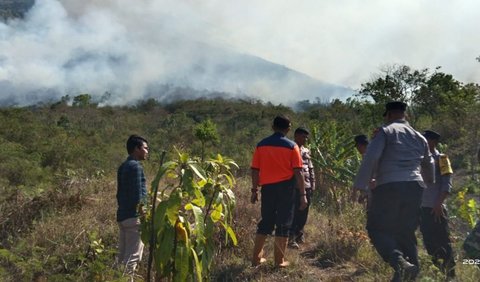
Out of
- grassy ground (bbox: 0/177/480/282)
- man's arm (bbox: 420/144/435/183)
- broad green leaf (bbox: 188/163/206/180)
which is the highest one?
man's arm (bbox: 420/144/435/183)

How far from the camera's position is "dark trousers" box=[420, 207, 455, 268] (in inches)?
167

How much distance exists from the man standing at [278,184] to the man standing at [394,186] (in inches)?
37.3

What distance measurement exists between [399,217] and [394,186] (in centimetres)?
24

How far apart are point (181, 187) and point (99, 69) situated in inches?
7566

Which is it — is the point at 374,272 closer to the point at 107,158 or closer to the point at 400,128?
the point at 400,128

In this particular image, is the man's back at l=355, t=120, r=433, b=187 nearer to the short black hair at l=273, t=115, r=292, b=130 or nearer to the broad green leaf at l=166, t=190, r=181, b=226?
the short black hair at l=273, t=115, r=292, b=130

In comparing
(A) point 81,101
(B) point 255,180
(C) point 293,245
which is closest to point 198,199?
(B) point 255,180

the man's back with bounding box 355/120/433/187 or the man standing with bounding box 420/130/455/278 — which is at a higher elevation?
the man's back with bounding box 355/120/433/187

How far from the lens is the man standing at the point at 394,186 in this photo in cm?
356

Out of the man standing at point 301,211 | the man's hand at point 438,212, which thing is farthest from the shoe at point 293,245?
the man's hand at point 438,212

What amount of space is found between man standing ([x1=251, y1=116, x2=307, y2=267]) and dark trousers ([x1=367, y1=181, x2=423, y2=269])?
1008 mm

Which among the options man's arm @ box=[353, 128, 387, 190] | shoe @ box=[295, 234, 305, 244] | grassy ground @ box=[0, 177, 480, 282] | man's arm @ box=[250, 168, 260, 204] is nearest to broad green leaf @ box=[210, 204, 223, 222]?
grassy ground @ box=[0, 177, 480, 282]

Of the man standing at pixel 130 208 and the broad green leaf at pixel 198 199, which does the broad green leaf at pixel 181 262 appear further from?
the man standing at pixel 130 208

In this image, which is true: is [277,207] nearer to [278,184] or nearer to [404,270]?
[278,184]
